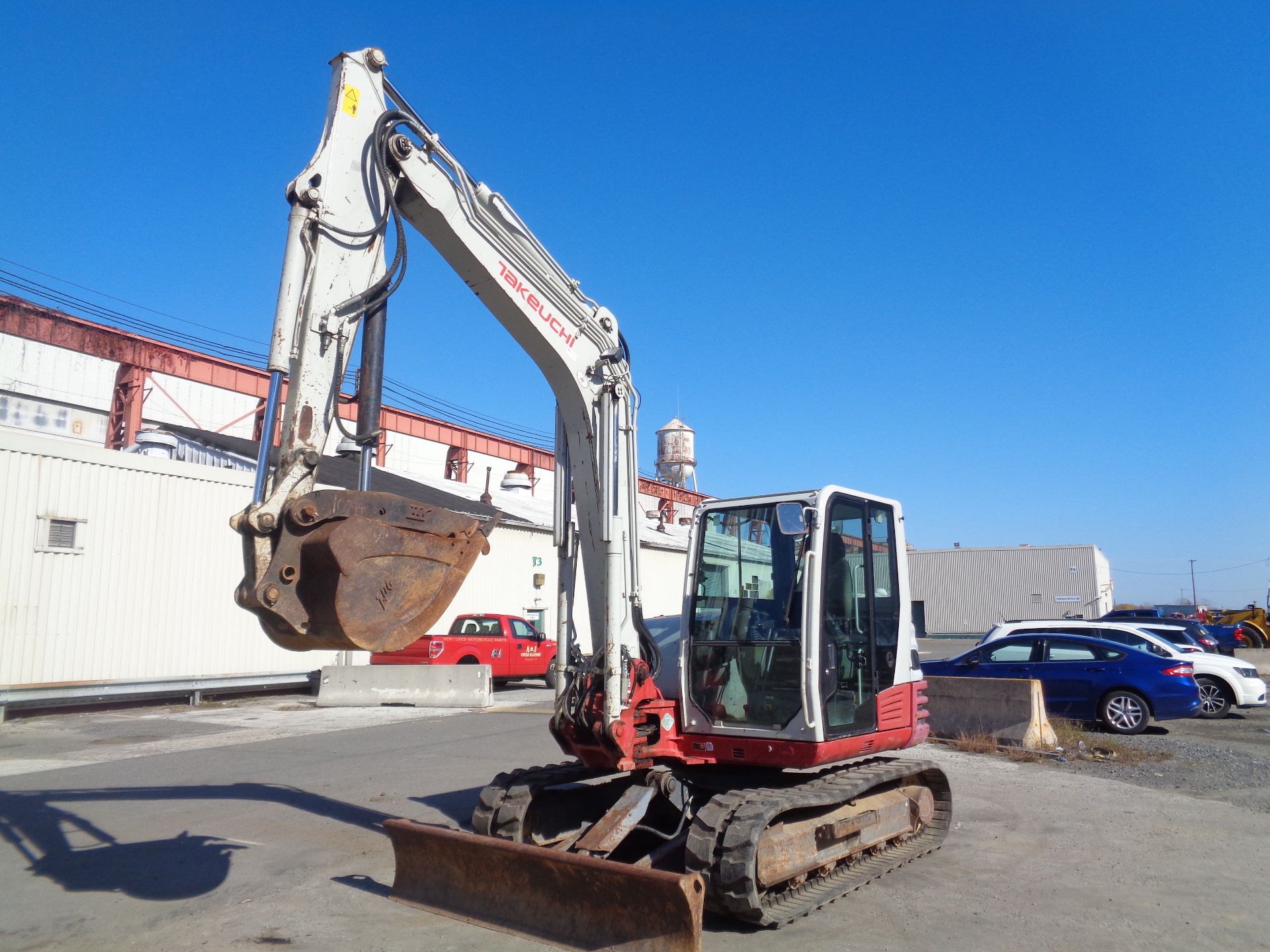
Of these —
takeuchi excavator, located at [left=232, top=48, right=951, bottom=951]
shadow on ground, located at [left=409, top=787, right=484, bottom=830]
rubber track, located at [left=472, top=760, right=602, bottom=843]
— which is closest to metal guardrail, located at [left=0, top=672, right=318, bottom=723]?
shadow on ground, located at [left=409, top=787, right=484, bottom=830]

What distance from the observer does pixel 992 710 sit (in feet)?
42.5

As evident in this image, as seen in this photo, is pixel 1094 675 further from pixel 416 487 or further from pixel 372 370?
pixel 416 487

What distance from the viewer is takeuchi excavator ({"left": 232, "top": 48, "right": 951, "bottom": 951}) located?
4621 millimetres

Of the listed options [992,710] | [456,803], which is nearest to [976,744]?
[992,710]

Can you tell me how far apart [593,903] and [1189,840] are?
18.3 feet

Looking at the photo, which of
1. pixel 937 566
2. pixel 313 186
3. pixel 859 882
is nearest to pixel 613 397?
pixel 313 186

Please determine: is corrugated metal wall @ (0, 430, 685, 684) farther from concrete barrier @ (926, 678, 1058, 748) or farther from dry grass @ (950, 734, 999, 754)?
dry grass @ (950, 734, 999, 754)

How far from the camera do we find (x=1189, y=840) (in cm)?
780

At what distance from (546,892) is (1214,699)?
48.7ft

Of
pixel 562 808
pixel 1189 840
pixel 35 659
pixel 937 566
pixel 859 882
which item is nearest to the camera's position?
pixel 859 882

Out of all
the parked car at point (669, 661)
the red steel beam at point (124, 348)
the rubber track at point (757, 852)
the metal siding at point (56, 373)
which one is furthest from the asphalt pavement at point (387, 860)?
the metal siding at point (56, 373)

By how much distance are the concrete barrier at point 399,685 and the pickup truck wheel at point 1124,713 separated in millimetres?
10428

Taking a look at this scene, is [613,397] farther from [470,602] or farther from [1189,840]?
[470,602]

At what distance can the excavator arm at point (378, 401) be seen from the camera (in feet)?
14.3
